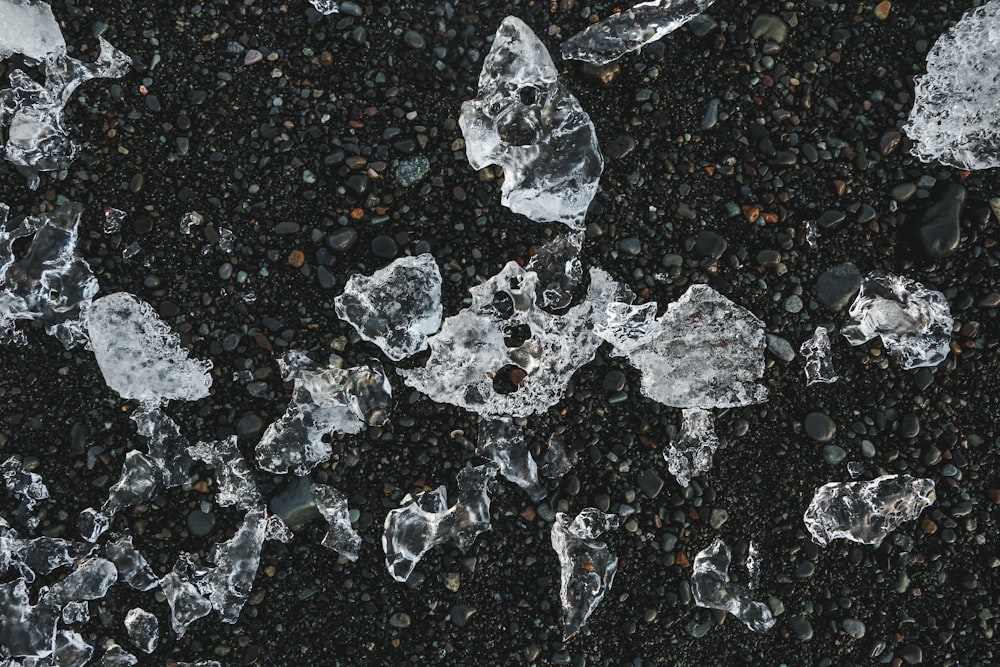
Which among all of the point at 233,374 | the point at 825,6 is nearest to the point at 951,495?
the point at 825,6

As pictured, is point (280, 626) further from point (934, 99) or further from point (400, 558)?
point (934, 99)

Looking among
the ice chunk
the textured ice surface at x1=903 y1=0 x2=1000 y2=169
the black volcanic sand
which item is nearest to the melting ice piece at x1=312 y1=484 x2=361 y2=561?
the black volcanic sand

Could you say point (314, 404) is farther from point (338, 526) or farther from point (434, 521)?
point (434, 521)

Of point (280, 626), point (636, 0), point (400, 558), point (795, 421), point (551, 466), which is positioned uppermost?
point (636, 0)

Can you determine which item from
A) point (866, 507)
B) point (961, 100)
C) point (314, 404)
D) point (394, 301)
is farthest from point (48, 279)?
point (961, 100)

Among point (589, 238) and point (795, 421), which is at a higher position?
point (589, 238)
